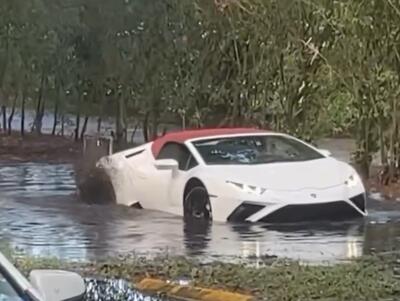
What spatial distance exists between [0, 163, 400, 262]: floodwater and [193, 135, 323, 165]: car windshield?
109 cm

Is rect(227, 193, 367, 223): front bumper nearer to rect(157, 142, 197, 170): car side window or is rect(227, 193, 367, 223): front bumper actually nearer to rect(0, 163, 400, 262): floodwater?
rect(0, 163, 400, 262): floodwater

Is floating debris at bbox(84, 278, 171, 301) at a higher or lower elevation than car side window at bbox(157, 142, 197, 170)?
lower

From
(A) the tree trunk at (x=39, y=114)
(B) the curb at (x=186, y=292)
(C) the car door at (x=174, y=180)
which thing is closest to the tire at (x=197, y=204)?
(C) the car door at (x=174, y=180)

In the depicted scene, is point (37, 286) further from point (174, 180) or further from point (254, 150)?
point (254, 150)

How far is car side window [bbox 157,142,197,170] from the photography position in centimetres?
1631

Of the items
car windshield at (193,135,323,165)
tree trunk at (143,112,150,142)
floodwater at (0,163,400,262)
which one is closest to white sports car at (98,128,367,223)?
car windshield at (193,135,323,165)

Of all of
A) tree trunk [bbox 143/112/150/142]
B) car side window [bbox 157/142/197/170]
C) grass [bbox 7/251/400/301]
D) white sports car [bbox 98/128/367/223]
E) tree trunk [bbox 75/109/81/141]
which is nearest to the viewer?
grass [bbox 7/251/400/301]

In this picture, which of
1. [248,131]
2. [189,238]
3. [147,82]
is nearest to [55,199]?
[248,131]

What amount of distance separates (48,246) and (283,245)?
8.17ft

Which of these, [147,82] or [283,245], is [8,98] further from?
[283,245]

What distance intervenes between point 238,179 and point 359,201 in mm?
1584

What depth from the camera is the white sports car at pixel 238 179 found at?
15016mm

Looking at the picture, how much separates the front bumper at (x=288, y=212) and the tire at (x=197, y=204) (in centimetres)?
46

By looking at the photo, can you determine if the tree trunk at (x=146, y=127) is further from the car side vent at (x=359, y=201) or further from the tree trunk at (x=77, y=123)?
the car side vent at (x=359, y=201)
